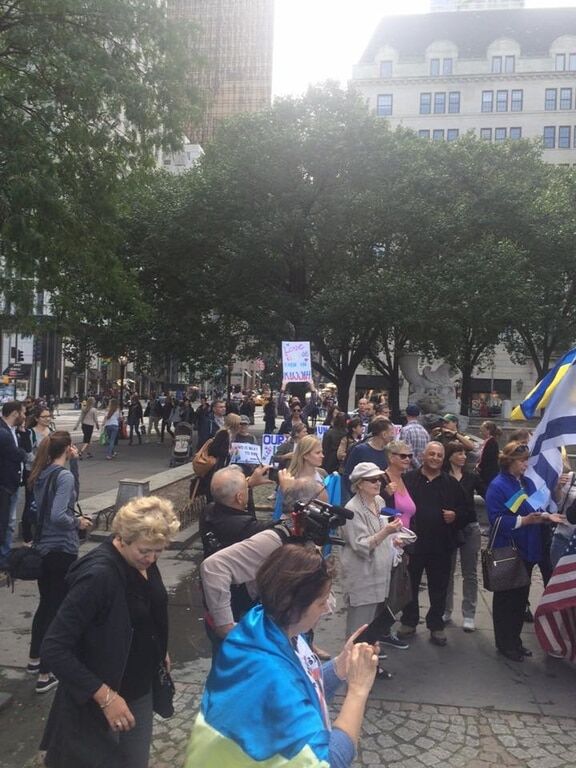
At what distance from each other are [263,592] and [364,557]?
114 inches

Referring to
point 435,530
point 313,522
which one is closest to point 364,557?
point 435,530

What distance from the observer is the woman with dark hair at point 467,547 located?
6.27 meters

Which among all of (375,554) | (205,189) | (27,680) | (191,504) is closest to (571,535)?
(375,554)

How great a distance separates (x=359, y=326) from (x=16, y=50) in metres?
13.4

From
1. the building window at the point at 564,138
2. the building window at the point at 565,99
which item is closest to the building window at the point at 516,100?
the building window at the point at 565,99

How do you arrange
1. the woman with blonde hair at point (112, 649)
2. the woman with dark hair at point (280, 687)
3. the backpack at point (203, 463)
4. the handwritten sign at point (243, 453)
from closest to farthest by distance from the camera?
the woman with dark hair at point (280, 687) < the woman with blonde hair at point (112, 649) < the backpack at point (203, 463) < the handwritten sign at point (243, 453)

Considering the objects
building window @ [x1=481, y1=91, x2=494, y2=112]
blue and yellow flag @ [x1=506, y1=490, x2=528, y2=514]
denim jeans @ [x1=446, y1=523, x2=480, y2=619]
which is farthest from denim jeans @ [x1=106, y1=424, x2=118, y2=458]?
building window @ [x1=481, y1=91, x2=494, y2=112]

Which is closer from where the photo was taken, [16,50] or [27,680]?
[27,680]

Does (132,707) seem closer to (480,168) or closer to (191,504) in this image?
(191,504)

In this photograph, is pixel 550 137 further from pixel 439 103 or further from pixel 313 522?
pixel 313 522

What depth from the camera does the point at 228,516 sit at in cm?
396

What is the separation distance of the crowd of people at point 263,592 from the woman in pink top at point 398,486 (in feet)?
0.04

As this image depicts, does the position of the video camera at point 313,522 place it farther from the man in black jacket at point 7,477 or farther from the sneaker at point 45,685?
the man in black jacket at point 7,477

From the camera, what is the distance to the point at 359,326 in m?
22.7
